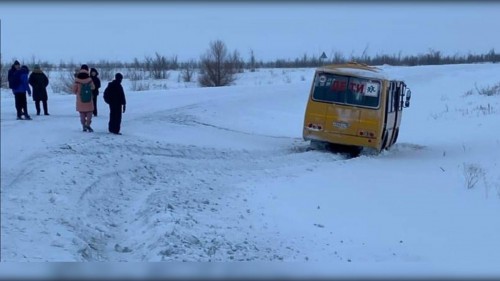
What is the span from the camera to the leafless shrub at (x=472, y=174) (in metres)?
13.5

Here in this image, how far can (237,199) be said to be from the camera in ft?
38.4

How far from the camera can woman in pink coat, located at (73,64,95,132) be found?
1122 centimetres

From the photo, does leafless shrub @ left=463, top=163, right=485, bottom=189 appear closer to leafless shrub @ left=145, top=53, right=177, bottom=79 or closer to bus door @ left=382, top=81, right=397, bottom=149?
bus door @ left=382, top=81, right=397, bottom=149

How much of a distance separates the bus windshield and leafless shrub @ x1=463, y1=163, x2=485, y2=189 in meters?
3.73

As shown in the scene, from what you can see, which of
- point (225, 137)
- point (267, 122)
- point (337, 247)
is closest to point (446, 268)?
point (337, 247)

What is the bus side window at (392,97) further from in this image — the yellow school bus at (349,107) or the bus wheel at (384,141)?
the bus wheel at (384,141)

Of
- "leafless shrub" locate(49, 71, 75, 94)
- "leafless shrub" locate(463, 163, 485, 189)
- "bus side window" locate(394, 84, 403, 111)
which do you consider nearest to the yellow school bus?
"bus side window" locate(394, 84, 403, 111)

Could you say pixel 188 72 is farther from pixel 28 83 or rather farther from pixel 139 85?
pixel 28 83

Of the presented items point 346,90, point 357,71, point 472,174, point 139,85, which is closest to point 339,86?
point 346,90

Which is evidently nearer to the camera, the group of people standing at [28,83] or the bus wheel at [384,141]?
the group of people standing at [28,83]

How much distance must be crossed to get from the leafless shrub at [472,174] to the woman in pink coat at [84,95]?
813 cm

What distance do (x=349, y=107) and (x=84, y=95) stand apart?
28.6 feet

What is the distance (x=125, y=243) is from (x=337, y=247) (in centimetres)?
296

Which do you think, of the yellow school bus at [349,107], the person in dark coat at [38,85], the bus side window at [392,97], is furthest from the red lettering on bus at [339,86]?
the person in dark coat at [38,85]
